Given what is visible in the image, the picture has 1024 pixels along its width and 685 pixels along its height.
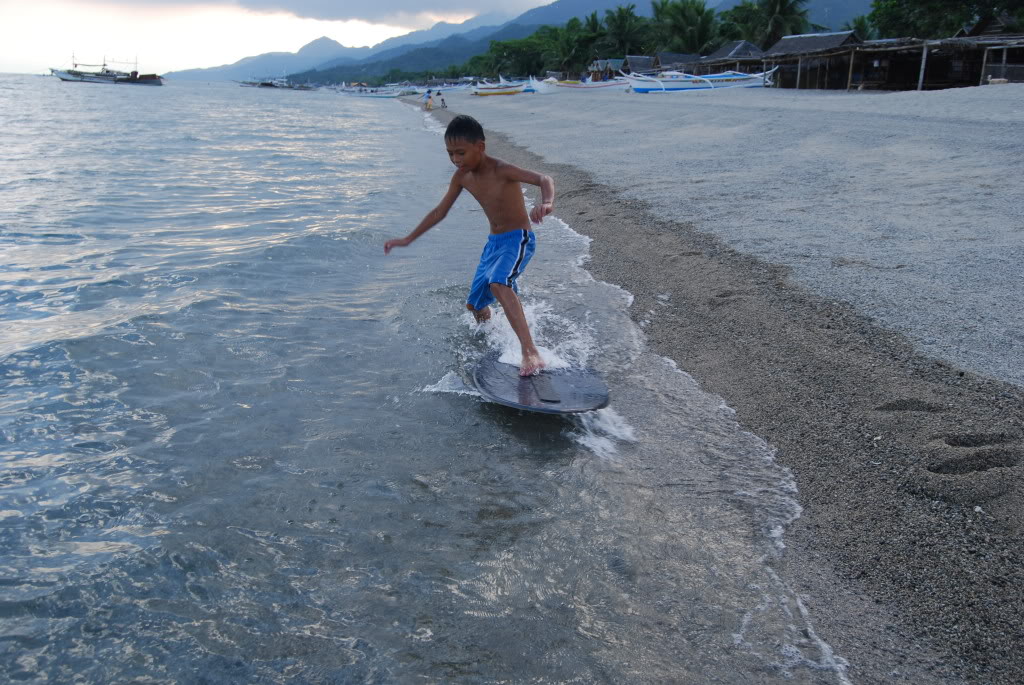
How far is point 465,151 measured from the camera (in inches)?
167

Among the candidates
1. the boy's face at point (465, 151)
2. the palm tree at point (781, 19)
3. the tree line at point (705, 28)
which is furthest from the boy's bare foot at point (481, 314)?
the palm tree at point (781, 19)

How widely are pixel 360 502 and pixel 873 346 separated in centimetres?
324

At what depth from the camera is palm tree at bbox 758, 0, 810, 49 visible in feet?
180

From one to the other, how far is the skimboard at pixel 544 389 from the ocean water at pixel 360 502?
0.50 feet

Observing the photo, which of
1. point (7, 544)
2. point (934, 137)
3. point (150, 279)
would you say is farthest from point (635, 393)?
point (934, 137)

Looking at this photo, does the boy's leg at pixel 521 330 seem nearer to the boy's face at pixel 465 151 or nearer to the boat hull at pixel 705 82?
the boy's face at pixel 465 151

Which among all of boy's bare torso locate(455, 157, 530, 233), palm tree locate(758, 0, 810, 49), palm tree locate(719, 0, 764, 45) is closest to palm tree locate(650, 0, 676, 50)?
palm tree locate(719, 0, 764, 45)

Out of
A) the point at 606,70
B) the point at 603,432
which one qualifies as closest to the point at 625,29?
the point at 606,70

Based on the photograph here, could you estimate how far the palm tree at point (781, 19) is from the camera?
5478cm

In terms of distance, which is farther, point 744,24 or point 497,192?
point 744,24

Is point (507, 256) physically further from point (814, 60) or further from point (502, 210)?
point (814, 60)

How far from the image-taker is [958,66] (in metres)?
25.9

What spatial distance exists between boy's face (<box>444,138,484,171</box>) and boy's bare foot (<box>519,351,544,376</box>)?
1.32 m

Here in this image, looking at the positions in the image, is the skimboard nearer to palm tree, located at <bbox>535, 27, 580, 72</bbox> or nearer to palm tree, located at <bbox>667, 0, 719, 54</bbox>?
palm tree, located at <bbox>667, 0, 719, 54</bbox>
